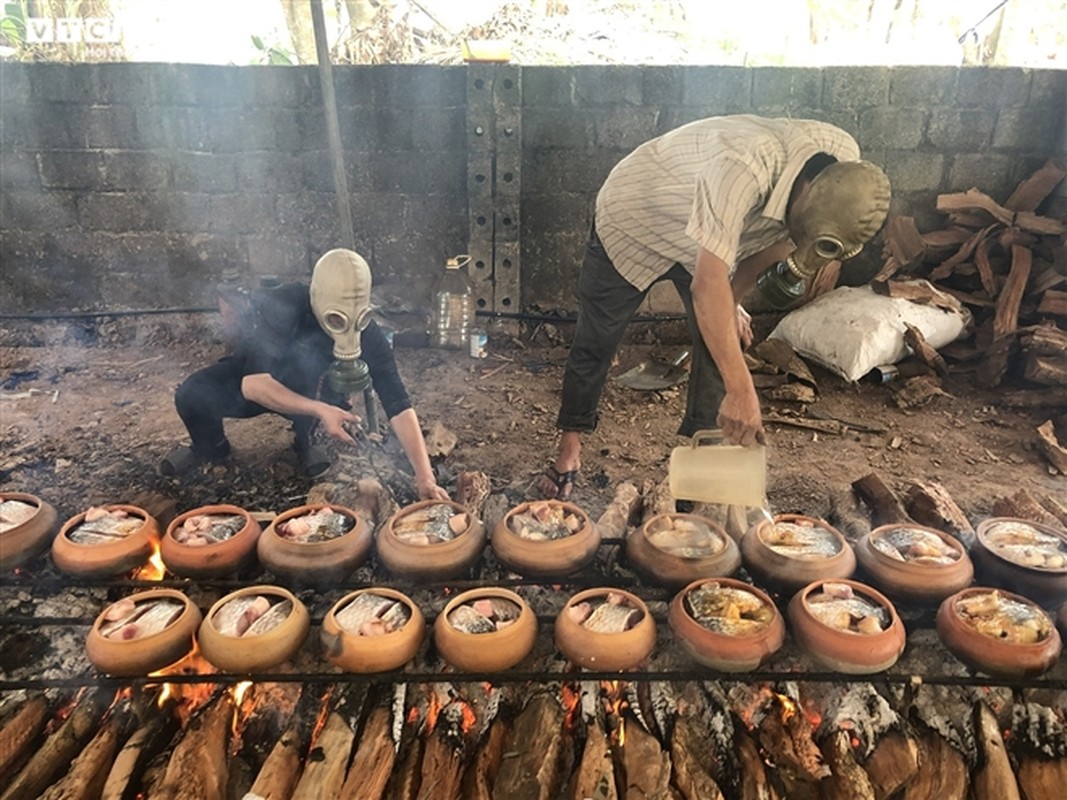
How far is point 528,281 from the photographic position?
20.9 feet

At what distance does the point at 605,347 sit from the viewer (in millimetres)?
3699

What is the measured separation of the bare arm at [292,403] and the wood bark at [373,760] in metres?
1.34

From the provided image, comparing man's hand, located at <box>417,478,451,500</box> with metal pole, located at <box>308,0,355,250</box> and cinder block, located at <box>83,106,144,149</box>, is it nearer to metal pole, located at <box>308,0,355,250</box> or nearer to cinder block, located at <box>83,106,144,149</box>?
metal pole, located at <box>308,0,355,250</box>

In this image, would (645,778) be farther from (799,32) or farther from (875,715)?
(799,32)

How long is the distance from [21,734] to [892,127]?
6.46m

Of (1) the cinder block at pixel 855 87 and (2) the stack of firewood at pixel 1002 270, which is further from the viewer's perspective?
(1) the cinder block at pixel 855 87

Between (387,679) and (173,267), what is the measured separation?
203 inches

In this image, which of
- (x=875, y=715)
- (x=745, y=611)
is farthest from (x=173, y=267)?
(x=875, y=715)

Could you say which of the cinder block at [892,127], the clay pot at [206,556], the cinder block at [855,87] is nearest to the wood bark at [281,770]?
the clay pot at [206,556]

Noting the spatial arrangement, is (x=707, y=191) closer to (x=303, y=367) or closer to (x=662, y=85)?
(x=303, y=367)

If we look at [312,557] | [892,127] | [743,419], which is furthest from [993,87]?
[312,557]

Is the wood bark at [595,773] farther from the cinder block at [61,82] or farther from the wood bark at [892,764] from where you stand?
the cinder block at [61,82]

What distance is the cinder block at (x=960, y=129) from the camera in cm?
584

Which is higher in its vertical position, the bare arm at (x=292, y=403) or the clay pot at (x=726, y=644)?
the bare arm at (x=292, y=403)
